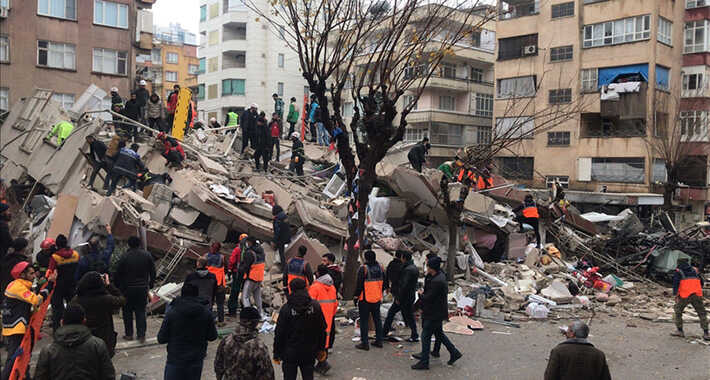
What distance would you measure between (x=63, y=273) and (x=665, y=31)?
3527cm

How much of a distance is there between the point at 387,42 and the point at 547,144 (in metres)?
28.6

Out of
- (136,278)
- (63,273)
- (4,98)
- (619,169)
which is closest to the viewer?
(63,273)

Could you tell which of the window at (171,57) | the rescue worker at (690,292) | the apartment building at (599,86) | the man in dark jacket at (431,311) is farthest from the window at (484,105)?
the window at (171,57)

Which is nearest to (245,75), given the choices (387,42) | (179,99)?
(179,99)

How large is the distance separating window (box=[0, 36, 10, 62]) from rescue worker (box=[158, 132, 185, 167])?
1752cm

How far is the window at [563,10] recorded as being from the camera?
35.3m

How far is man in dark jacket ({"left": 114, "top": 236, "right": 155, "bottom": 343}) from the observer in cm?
829

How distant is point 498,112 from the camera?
126 ft

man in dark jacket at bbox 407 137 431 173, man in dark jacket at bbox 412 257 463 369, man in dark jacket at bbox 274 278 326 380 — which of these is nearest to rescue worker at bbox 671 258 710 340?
man in dark jacket at bbox 412 257 463 369

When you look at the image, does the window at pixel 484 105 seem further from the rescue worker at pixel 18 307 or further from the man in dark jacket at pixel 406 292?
the rescue worker at pixel 18 307

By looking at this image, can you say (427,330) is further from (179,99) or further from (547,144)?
(547,144)

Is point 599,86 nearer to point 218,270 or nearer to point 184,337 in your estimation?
point 218,270

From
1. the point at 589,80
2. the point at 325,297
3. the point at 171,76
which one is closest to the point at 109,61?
the point at 325,297

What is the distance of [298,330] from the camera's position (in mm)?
5703
